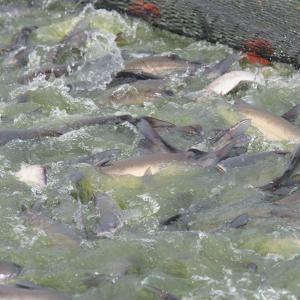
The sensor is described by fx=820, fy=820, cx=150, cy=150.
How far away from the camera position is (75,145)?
563 cm

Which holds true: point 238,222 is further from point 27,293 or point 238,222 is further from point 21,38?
point 21,38

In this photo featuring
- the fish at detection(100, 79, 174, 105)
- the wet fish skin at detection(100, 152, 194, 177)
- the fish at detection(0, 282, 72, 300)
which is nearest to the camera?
the fish at detection(0, 282, 72, 300)

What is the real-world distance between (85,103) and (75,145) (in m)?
0.69

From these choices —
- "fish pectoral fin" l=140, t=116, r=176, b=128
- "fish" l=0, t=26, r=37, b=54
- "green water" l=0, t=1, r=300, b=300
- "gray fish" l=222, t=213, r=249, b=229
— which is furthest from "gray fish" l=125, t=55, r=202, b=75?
"gray fish" l=222, t=213, r=249, b=229

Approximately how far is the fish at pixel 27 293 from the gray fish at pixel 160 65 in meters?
2.96

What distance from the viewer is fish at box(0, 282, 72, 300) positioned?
375 cm

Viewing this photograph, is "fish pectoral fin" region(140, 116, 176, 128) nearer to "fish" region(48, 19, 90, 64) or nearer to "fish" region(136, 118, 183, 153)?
"fish" region(136, 118, 183, 153)

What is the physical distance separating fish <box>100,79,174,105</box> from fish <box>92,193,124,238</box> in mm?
1497

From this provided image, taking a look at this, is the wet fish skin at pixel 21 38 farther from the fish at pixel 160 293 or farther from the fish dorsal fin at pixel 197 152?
the fish at pixel 160 293

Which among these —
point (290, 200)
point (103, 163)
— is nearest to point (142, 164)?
point (103, 163)

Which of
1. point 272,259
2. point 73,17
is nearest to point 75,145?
point 272,259


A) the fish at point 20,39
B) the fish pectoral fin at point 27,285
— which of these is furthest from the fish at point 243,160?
the fish at point 20,39

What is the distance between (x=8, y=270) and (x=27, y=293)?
35 cm

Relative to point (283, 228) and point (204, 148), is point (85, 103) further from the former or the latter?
point (283, 228)
